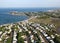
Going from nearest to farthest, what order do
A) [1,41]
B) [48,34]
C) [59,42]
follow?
[59,42] → [1,41] → [48,34]

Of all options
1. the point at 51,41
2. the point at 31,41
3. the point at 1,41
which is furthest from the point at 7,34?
the point at 51,41

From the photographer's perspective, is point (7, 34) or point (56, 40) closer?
point (56, 40)

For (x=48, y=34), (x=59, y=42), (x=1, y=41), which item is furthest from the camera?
(x=48, y=34)

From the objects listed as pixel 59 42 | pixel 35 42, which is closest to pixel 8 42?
pixel 35 42

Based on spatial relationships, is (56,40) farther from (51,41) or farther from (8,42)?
(8,42)

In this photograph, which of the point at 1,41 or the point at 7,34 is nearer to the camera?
the point at 1,41

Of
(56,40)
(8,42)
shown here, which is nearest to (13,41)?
(8,42)

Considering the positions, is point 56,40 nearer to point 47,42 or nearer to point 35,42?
point 47,42

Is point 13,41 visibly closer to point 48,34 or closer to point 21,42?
point 21,42
